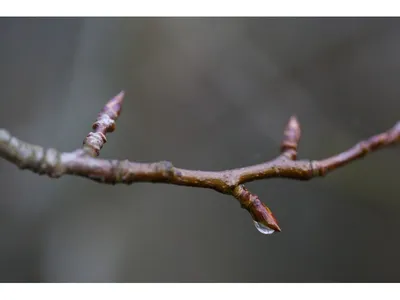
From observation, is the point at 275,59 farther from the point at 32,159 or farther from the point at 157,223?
the point at 32,159

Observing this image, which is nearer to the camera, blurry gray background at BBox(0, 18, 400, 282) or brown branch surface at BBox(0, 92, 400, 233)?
brown branch surface at BBox(0, 92, 400, 233)

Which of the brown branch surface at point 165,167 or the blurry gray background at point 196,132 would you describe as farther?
the blurry gray background at point 196,132

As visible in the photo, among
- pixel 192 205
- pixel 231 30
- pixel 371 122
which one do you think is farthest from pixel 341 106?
pixel 192 205

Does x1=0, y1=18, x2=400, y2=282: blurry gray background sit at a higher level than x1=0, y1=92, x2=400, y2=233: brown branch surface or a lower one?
higher

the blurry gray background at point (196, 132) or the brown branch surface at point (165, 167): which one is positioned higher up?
the blurry gray background at point (196, 132)
